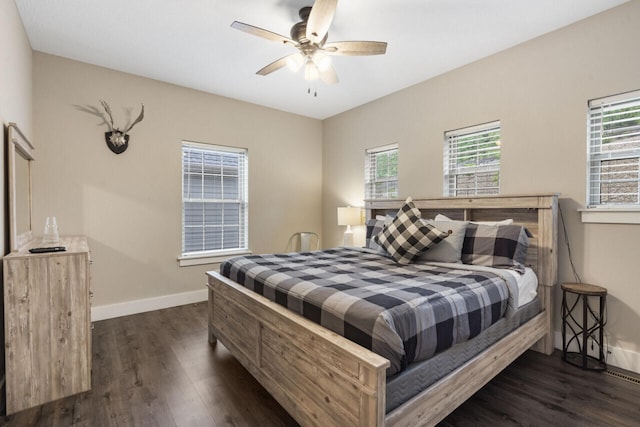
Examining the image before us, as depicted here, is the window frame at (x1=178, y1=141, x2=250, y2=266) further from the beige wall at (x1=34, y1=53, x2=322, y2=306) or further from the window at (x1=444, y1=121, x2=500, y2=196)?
the window at (x1=444, y1=121, x2=500, y2=196)

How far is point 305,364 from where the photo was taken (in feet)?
5.30

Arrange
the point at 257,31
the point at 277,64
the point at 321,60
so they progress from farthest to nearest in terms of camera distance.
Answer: the point at 277,64 → the point at 321,60 → the point at 257,31

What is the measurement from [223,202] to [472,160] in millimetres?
3228

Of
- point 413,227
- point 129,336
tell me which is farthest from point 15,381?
point 413,227

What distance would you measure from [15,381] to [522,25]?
14.7 feet

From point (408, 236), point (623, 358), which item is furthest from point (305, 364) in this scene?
point (623, 358)

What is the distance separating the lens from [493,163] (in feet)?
10.4

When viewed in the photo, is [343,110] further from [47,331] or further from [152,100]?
[47,331]

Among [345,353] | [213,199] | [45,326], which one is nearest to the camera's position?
[345,353]

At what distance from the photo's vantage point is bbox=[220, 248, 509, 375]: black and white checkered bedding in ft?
4.64

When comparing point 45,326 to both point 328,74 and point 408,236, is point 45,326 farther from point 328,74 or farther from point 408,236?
point 328,74

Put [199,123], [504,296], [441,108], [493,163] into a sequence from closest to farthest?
[504,296], [493,163], [441,108], [199,123]

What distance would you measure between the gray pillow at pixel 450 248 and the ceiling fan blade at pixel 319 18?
190 centimetres

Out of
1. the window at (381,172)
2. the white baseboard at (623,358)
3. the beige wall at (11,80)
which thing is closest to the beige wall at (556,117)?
the white baseboard at (623,358)
